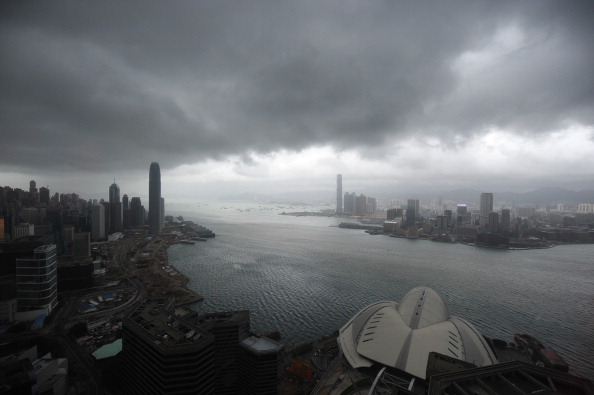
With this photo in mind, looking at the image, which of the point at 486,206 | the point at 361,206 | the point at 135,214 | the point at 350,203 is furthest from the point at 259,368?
the point at 350,203

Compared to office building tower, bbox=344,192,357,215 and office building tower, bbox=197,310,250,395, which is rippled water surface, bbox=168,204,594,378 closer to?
office building tower, bbox=197,310,250,395

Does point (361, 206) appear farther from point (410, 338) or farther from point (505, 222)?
point (410, 338)

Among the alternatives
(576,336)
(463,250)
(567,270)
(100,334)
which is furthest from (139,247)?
(567,270)

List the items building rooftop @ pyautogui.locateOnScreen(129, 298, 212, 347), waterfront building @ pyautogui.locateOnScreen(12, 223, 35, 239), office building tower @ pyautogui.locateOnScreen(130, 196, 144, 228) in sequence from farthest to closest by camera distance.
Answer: office building tower @ pyautogui.locateOnScreen(130, 196, 144, 228)
waterfront building @ pyautogui.locateOnScreen(12, 223, 35, 239)
building rooftop @ pyautogui.locateOnScreen(129, 298, 212, 347)

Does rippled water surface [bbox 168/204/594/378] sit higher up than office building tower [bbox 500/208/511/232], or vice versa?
office building tower [bbox 500/208/511/232]

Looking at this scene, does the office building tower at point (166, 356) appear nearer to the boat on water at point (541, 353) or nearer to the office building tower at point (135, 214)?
the boat on water at point (541, 353)

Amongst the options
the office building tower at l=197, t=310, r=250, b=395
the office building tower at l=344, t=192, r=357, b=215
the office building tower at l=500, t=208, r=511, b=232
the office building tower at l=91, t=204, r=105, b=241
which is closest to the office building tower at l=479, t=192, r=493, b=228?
the office building tower at l=500, t=208, r=511, b=232
